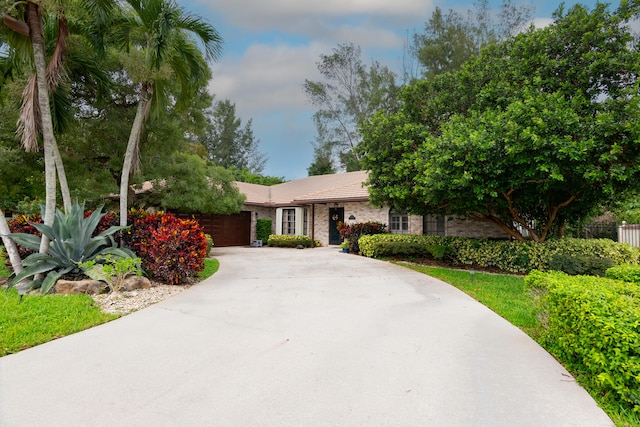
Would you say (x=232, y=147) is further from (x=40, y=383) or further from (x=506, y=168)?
(x=40, y=383)

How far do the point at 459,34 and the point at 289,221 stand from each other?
662 inches

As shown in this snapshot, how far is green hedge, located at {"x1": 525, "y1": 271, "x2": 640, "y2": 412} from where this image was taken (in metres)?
2.51

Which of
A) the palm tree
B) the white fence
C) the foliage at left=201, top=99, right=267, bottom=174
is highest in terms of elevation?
the foliage at left=201, top=99, right=267, bottom=174

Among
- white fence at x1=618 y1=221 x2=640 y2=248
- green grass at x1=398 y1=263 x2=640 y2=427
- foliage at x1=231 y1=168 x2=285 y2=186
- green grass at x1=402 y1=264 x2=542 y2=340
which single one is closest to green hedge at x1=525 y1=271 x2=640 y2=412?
green grass at x1=398 y1=263 x2=640 y2=427

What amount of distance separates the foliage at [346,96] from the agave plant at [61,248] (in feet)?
71.8

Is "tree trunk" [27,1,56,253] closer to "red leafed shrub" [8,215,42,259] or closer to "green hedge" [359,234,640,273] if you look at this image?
"red leafed shrub" [8,215,42,259]

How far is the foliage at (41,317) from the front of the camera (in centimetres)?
396

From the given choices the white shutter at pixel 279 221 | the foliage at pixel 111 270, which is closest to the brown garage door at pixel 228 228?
the white shutter at pixel 279 221

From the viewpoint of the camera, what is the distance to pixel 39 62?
6.41 meters

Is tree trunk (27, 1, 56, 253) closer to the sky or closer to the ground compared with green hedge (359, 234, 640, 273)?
closer to the sky

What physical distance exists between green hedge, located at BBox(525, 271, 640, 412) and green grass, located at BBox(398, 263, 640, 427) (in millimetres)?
104

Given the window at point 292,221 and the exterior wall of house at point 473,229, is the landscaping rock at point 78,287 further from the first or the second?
the window at point 292,221

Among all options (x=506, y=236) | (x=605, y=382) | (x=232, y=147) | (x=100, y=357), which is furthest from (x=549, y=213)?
(x=232, y=147)

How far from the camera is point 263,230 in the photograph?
20516mm
